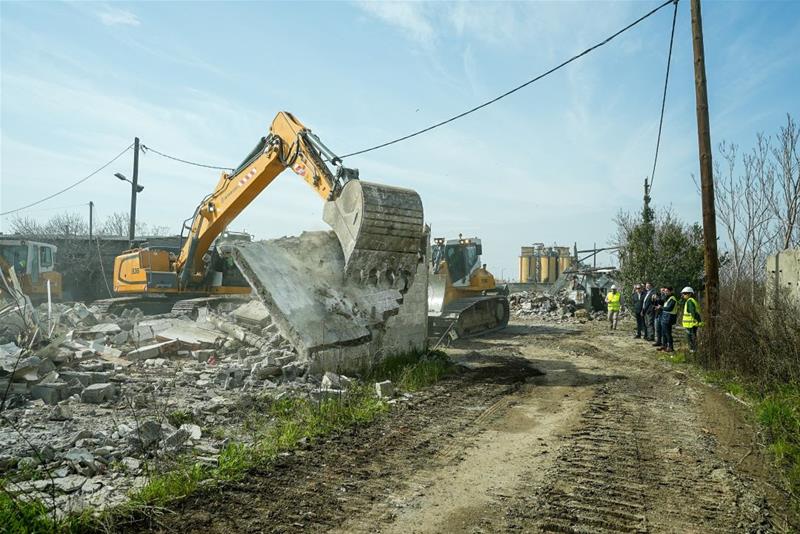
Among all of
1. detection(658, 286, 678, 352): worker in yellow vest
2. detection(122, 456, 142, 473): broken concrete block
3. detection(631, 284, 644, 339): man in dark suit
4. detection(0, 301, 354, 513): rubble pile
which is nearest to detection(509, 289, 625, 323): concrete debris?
detection(631, 284, 644, 339): man in dark suit

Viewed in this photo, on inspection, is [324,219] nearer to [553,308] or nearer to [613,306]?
[613,306]

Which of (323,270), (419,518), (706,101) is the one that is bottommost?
(419,518)

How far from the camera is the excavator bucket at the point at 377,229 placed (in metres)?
8.93

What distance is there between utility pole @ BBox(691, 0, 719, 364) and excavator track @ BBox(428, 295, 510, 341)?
559cm

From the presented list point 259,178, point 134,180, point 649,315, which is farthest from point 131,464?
point 134,180

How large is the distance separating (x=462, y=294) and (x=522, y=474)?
13036 millimetres

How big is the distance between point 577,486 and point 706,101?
28.9 feet

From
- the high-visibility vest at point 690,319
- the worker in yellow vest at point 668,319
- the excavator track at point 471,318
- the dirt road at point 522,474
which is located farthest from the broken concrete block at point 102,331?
the worker in yellow vest at point 668,319

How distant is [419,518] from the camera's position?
373 cm

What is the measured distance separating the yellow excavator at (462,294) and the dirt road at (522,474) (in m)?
6.39

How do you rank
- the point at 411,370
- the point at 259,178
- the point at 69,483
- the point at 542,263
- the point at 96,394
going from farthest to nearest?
the point at 542,263
the point at 259,178
the point at 411,370
the point at 96,394
the point at 69,483

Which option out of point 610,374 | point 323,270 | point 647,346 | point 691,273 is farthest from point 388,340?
point 691,273

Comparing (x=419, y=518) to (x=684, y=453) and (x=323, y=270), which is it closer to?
(x=684, y=453)

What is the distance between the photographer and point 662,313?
13.5 metres
